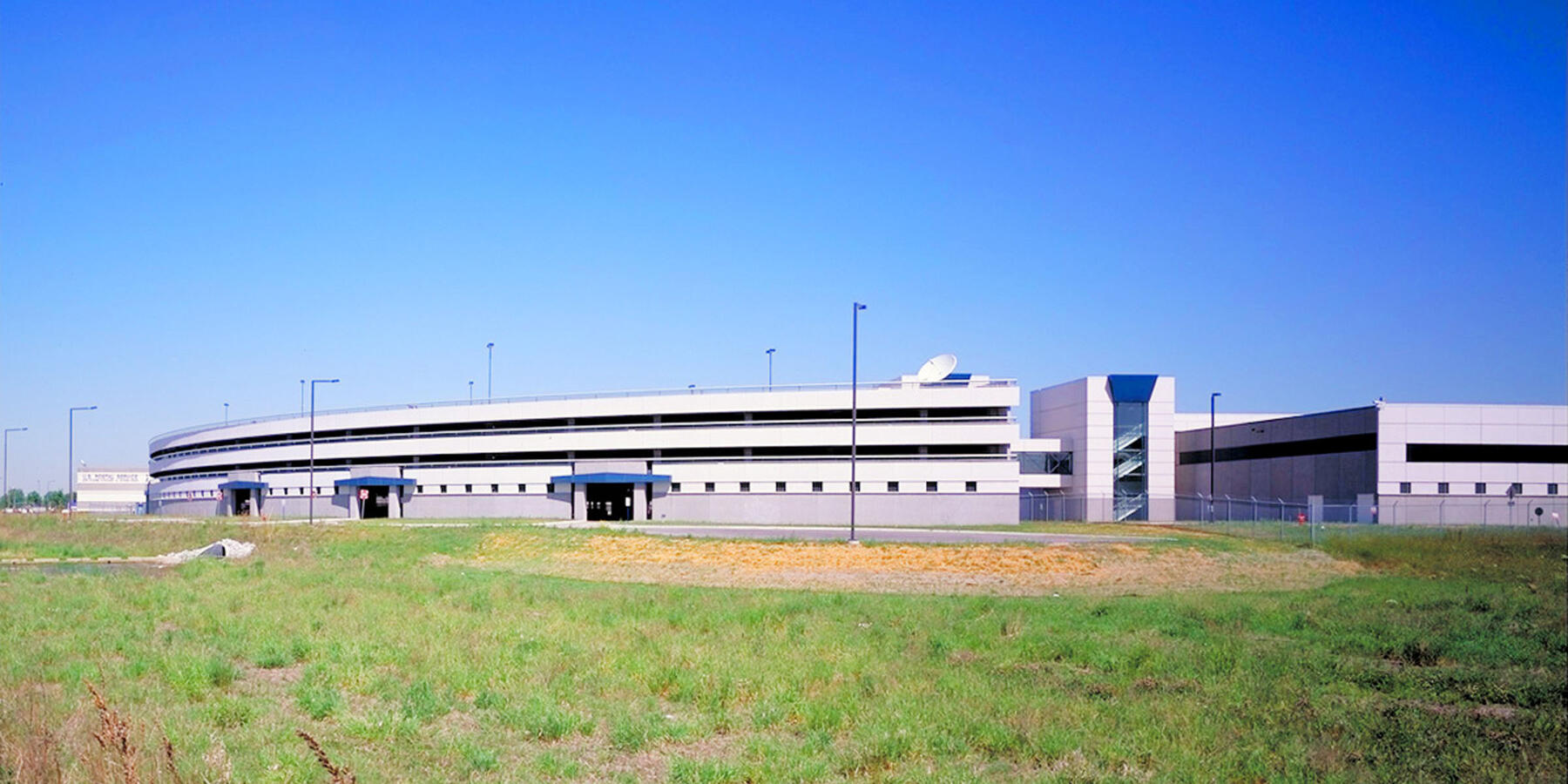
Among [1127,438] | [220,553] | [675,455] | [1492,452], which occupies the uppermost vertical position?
[1127,438]

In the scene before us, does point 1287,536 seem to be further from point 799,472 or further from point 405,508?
point 405,508

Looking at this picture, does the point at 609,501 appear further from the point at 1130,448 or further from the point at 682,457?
the point at 1130,448

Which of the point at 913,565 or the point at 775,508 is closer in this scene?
the point at 913,565

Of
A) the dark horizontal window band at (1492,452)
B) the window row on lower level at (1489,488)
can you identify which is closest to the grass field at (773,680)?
the window row on lower level at (1489,488)

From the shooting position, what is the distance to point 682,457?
267 ft

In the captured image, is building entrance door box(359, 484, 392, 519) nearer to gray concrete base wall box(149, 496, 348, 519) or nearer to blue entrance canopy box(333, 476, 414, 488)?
blue entrance canopy box(333, 476, 414, 488)

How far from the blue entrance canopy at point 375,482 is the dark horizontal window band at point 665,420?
13.4 ft

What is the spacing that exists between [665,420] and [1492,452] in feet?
180

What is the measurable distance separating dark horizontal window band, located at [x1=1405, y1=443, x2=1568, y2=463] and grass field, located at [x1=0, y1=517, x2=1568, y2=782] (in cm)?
4639

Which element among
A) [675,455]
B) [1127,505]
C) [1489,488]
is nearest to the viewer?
[1489,488]

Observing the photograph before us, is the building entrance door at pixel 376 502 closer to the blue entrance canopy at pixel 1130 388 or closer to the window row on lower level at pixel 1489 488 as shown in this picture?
the blue entrance canopy at pixel 1130 388

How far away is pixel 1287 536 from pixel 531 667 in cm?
3962

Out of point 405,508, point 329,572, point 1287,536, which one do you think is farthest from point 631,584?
point 405,508

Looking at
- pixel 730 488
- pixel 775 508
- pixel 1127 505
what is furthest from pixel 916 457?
pixel 1127 505
